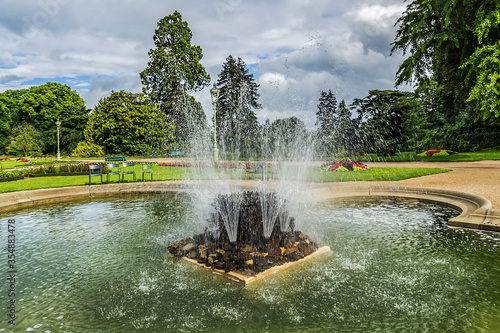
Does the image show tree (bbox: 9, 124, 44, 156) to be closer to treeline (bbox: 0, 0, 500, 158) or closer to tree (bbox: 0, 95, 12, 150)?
treeline (bbox: 0, 0, 500, 158)

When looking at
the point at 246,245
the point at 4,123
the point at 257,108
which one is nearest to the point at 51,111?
the point at 4,123

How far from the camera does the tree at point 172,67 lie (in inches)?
1586

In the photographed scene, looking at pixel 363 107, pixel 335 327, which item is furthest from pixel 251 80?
pixel 335 327

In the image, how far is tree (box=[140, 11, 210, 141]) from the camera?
40281 millimetres

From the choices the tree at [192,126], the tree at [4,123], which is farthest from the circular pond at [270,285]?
the tree at [4,123]

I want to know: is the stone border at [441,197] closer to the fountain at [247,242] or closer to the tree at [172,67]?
the fountain at [247,242]

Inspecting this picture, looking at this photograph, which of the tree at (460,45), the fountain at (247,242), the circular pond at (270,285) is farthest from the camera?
the tree at (460,45)

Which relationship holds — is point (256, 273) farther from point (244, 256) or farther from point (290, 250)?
point (290, 250)

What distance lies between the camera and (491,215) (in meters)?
6.50

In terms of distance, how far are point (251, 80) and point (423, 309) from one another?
4966cm

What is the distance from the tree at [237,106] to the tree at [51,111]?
23.9 metres

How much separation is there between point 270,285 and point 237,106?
164 feet

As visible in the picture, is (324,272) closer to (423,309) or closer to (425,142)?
(423,309)

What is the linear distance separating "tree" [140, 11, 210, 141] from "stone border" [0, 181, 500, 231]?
3119 cm
